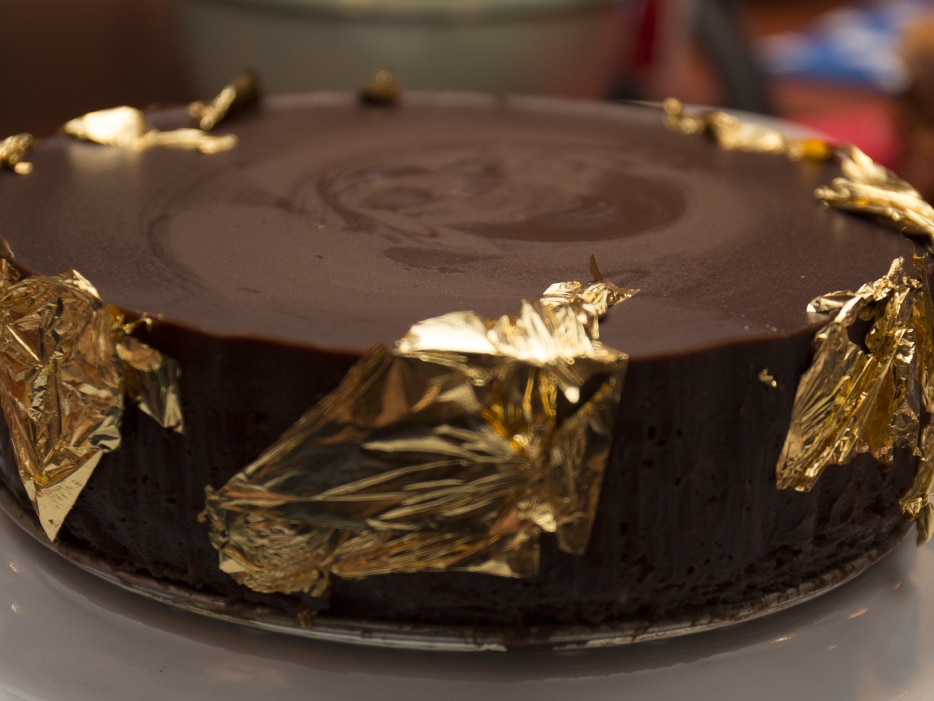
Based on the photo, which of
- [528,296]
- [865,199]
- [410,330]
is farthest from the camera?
[865,199]

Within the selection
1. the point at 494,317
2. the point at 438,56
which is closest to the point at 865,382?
the point at 494,317

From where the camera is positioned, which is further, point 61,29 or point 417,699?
point 61,29

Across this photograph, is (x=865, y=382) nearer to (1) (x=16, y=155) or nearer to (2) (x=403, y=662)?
(2) (x=403, y=662)

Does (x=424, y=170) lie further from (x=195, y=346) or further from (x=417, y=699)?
(x=417, y=699)

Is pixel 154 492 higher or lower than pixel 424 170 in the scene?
lower

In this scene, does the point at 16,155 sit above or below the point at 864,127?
above

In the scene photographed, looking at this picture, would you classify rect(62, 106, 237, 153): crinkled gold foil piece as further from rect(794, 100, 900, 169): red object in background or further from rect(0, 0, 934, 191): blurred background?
rect(794, 100, 900, 169): red object in background

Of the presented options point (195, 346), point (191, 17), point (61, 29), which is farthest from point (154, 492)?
point (61, 29)
